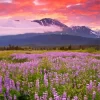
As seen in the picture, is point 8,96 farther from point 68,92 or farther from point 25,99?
point 68,92

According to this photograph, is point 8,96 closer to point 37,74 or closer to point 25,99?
point 25,99

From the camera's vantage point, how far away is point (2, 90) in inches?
312

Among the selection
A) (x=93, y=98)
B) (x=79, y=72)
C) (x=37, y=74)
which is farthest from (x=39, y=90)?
(x=79, y=72)

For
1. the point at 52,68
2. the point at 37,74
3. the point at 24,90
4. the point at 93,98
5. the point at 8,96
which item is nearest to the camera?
the point at 93,98

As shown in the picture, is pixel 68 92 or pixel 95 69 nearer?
pixel 68 92

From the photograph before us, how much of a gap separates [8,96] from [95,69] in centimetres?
634

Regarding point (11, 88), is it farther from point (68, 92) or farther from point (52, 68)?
point (52, 68)

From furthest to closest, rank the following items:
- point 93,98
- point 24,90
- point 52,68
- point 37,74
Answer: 1. point 52,68
2. point 37,74
3. point 24,90
4. point 93,98

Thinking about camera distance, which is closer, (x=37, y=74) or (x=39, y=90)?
(x=39, y=90)

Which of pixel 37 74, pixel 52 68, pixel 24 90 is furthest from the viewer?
pixel 52 68

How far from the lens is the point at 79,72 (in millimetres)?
11562

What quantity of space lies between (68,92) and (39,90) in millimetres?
804

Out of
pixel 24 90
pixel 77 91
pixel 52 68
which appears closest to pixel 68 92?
pixel 77 91

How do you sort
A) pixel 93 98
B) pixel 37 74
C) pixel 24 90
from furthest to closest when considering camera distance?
pixel 37 74, pixel 24 90, pixel 93 98
